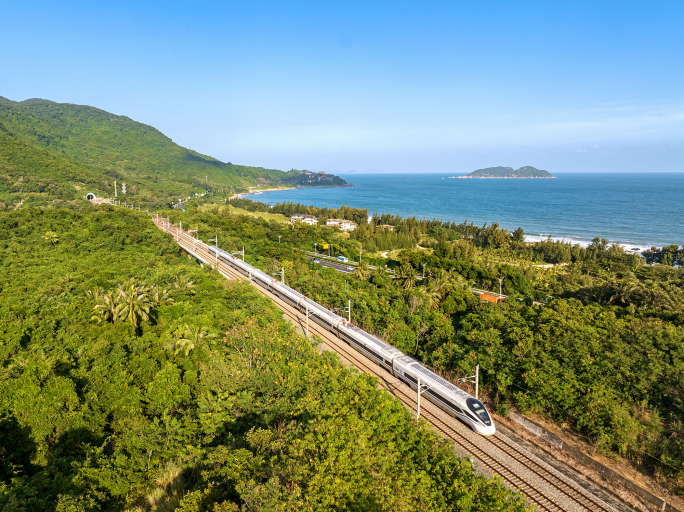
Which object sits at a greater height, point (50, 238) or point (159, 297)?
point (50, 238)

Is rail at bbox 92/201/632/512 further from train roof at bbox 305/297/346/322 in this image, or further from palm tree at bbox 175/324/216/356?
palm tree at bbox 175/324/216/356

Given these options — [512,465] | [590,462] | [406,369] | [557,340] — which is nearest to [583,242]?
[557,340]

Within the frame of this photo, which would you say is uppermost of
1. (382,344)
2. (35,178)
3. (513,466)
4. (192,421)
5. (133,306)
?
(35,178)

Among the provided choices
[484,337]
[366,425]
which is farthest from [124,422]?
[484,337]

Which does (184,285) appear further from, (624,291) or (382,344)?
(624,291)

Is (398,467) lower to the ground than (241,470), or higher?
lower

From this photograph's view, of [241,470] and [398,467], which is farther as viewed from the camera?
[398,467]

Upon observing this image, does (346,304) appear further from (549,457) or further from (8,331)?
(8,331)
